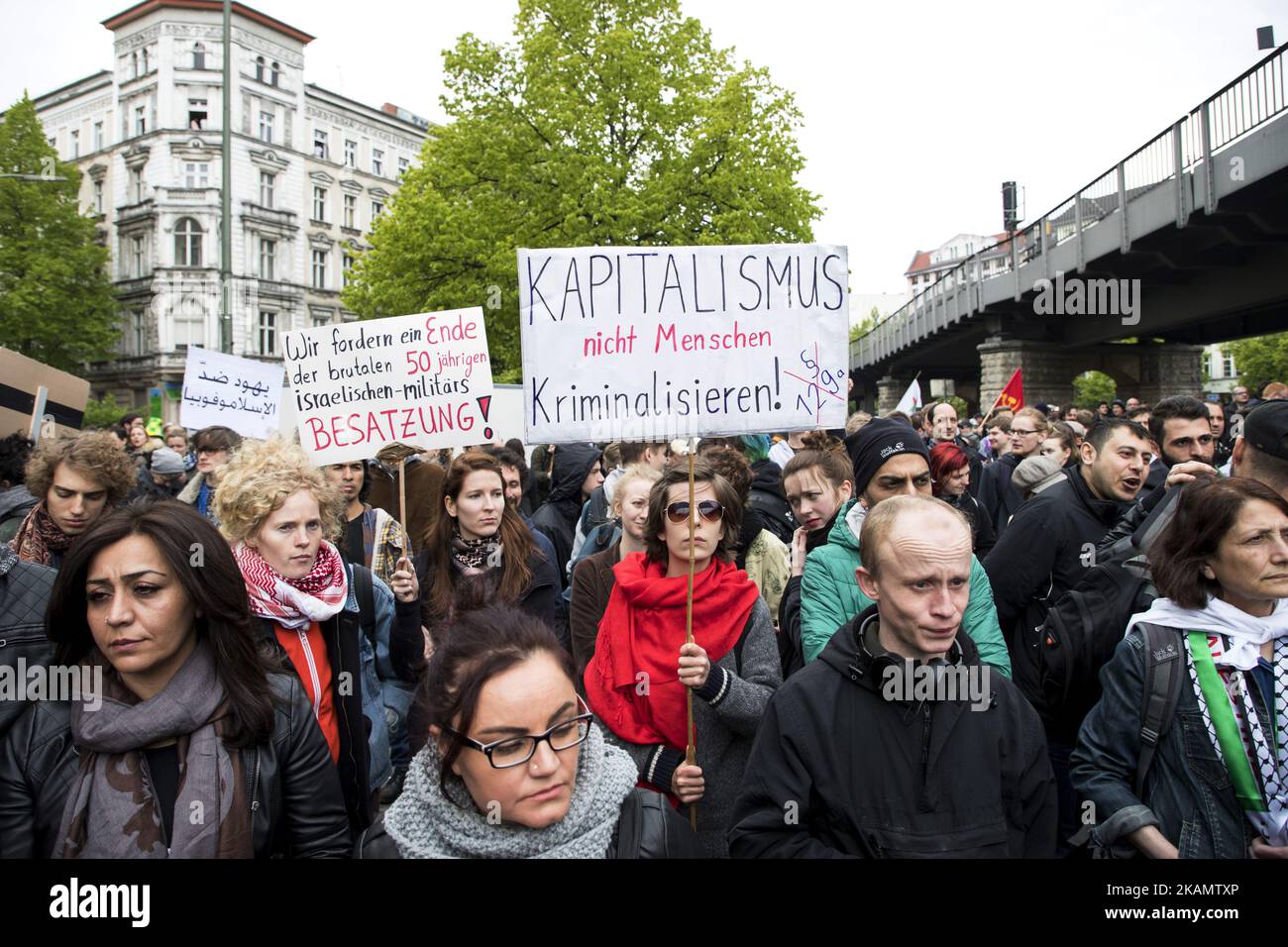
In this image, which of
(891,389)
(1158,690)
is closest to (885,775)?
(1158,690)

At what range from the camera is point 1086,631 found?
3068 mm

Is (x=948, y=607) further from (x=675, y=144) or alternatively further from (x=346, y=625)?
(x=675, y=144)

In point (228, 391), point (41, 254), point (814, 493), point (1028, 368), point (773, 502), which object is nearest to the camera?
point (814, 493)

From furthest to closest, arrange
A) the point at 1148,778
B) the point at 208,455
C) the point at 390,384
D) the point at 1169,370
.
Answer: the point at 1169,370 → the point at 208,455 → the point at 390,384 → the point at 1148,778

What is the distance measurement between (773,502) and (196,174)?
41.7 meters

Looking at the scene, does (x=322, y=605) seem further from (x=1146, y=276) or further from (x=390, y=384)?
(x=1146, y=276)

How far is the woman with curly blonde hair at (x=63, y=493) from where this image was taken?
13.4ft

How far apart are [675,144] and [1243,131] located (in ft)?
39.9

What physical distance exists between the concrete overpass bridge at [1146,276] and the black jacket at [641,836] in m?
11.6

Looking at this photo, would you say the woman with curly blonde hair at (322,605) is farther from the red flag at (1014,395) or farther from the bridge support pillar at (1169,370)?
the bridge support pillar at (1169,370)

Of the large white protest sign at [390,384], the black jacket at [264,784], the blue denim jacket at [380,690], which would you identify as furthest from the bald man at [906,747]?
the large white protest sign at [390,384]

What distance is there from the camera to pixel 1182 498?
2691 millimetres

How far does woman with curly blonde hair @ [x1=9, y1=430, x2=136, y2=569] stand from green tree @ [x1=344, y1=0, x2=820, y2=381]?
55.3 ft

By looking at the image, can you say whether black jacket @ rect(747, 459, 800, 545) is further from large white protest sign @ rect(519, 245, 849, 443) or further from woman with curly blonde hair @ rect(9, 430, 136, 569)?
woman with curly blonde hair @ rect(9, 430, 136, 569)
